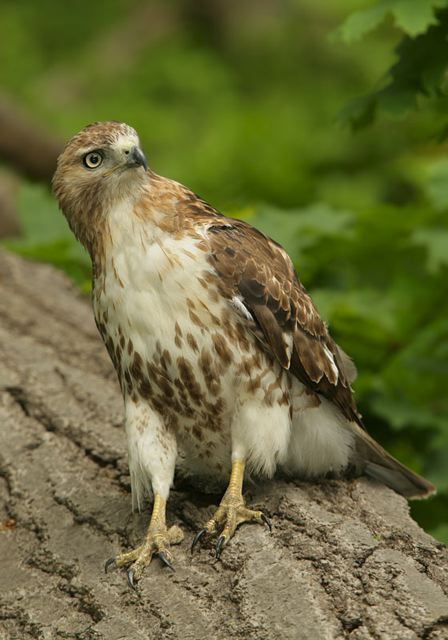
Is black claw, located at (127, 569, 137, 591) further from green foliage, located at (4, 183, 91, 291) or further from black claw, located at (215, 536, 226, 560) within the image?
green foliage, located at (4, 183, 91, 291)

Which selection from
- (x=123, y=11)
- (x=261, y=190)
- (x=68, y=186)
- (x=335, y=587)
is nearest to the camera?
(x=335, y=587)

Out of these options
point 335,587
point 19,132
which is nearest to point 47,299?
point 335,587

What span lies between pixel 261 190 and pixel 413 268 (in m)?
2.88

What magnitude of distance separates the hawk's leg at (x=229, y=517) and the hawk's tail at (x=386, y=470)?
2.22ft

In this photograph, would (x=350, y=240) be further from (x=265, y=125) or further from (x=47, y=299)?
(x=265, y=125)

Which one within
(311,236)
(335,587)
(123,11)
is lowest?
(335,587)

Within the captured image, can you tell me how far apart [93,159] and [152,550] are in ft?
4.97

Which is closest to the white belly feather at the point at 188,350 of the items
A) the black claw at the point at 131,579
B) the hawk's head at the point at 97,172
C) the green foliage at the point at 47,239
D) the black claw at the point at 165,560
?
the hawk's head at the point at 97,172

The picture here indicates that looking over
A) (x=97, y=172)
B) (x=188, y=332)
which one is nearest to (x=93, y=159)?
(x=97, y=172)

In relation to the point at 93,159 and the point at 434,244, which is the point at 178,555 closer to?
the point at 93,159

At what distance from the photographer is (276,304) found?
4039 mm

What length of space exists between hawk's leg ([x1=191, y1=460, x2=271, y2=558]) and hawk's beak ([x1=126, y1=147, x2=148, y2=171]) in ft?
4.17

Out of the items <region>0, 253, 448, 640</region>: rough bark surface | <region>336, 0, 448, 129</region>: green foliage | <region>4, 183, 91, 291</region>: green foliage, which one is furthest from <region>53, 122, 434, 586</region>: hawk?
<region>4, 183, 91, 291</region>: green foliage

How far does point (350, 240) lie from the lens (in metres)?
6.13
